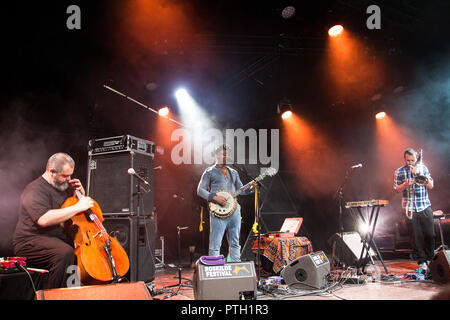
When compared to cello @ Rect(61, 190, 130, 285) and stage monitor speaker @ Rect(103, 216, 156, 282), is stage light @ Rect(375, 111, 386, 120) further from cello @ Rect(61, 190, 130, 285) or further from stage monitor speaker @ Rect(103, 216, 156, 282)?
cello @ Rect(61, 190, 130, 285)

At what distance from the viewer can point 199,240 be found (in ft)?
26.6

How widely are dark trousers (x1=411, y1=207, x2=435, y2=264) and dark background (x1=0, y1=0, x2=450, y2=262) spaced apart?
9.80ft

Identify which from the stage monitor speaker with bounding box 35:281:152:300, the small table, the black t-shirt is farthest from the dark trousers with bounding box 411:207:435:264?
the small table

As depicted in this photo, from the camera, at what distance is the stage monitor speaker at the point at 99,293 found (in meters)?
2.20

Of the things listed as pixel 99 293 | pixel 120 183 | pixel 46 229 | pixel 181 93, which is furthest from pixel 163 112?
pixel 99 293

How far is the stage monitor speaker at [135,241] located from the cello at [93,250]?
69cm

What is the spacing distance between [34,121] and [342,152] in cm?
796

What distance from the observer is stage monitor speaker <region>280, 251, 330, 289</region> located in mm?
4160

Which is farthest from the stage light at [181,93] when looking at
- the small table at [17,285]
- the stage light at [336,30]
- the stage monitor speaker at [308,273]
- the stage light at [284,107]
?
the small table at [17,285]

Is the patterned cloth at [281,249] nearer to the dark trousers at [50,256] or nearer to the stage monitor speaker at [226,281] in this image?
the stage monitor speaker at [226,281]

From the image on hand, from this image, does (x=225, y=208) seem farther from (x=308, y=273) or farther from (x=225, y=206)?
(x=308, y=273)

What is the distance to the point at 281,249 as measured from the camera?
546 cm

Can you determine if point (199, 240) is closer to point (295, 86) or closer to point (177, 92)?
point (177, 92)
